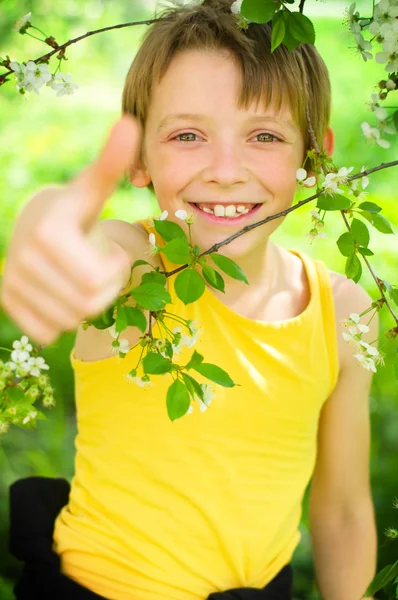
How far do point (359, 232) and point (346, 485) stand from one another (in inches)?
37.7

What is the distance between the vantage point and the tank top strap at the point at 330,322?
1.90 meters

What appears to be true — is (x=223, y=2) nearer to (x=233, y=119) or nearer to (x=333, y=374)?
(x=233, y=119)

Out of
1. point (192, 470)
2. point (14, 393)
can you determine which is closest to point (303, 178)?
point (14, 393)

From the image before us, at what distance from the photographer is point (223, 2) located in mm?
1734

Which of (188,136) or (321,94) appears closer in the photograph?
(188,136)

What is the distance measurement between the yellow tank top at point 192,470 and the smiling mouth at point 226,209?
19cm

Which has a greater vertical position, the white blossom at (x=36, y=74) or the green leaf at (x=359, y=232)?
the white blossom at (x=36, y=74)

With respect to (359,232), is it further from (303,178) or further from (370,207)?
(303,178)

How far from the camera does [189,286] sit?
3.84 feet

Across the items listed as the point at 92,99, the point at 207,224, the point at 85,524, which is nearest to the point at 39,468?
the point at 85,524

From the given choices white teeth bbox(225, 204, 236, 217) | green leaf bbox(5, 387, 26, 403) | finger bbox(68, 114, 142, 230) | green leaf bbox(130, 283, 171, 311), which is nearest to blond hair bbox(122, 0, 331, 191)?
white teeth bbox(225, 204, 236, 217)

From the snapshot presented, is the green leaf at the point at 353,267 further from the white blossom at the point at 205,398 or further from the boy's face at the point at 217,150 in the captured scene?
the boy's face at the point at 217,150

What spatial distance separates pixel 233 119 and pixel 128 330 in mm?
473

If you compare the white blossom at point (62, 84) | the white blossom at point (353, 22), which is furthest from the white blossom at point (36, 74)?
the white blossom at point (353, 22)
